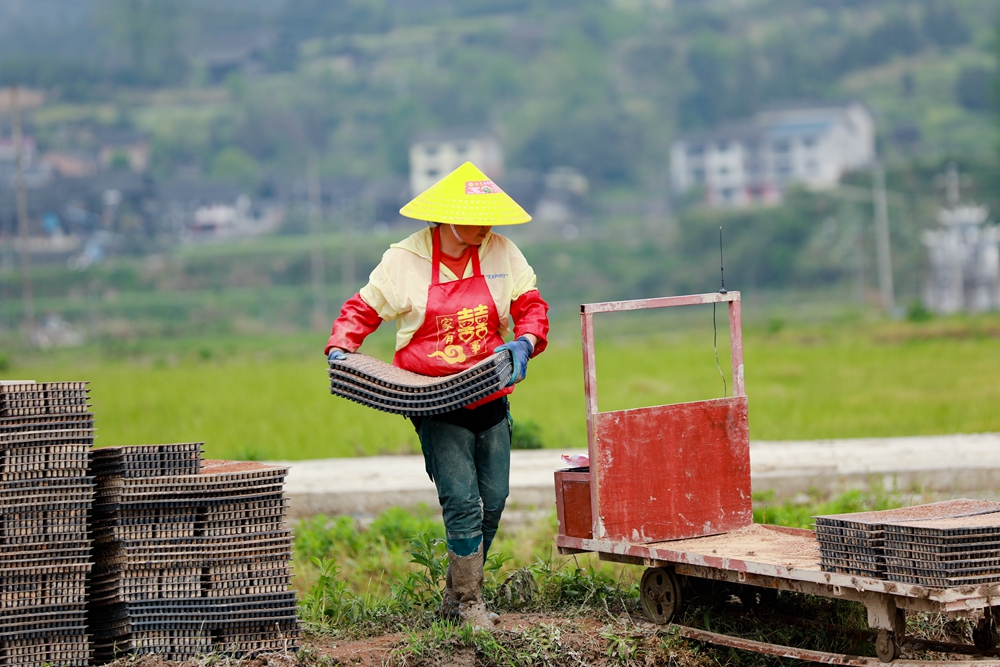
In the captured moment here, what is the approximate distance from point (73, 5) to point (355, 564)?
153963 mm

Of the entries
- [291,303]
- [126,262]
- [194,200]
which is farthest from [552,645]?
[194,200]

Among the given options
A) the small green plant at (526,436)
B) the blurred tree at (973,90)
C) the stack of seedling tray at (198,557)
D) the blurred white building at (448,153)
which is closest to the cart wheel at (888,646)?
the stack of seedling tray at (198,557)

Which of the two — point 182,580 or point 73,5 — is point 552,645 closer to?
point 182,580

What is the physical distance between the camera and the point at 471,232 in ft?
15.8

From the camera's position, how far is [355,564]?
6562mm

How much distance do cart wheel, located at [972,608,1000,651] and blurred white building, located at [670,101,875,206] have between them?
79948 millimetres

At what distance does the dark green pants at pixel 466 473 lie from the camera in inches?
187

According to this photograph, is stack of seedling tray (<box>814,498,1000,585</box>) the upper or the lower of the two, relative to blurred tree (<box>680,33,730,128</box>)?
lower

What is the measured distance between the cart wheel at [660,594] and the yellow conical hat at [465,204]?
1515mm

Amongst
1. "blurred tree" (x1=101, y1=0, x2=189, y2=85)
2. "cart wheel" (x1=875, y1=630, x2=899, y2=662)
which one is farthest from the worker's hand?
"blurred tree" (x1=101, y1=0, x2=189, y2=85)

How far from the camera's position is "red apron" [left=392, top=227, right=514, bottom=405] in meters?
4.79

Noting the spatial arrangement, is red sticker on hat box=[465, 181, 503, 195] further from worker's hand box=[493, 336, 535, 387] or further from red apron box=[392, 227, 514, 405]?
worker's hand box=[493, 336, 535, 387]

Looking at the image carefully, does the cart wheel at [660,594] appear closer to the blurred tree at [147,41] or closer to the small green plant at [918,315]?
the small green plant at [918,315]

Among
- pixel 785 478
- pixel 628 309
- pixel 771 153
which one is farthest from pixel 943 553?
pixel 771 153
